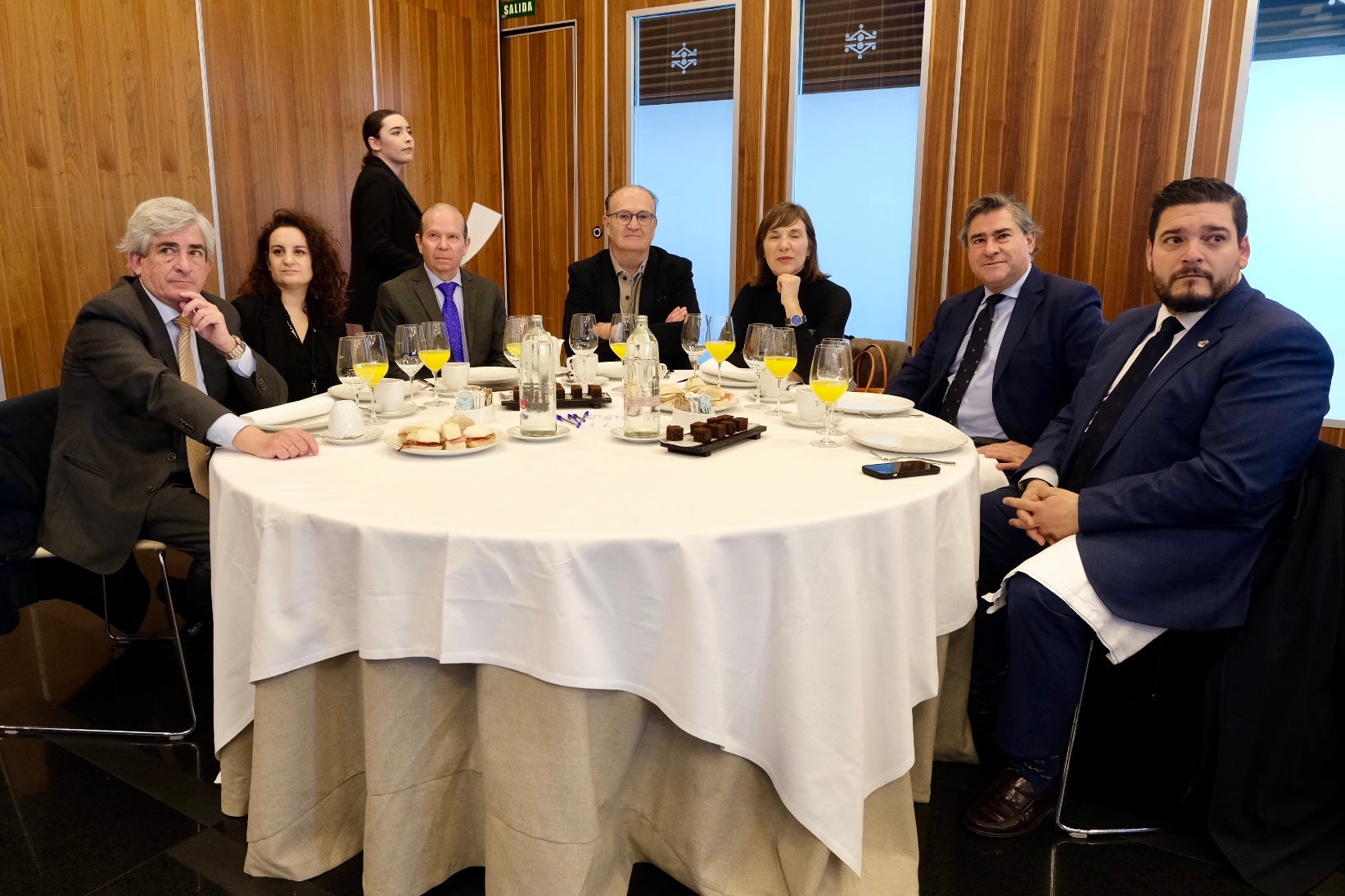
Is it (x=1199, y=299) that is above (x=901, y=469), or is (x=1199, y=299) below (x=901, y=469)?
above

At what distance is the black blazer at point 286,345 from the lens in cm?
317

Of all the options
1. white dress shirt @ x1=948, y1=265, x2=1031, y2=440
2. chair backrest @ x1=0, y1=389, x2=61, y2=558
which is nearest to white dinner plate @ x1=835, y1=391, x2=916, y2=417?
white dress shirt @ x1=948, y1=265, x2=1031, y2=440

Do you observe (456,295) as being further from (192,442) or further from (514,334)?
(192,442)

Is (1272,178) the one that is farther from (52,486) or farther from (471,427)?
(52,486)

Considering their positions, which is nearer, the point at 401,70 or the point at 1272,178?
the point at 1272,178

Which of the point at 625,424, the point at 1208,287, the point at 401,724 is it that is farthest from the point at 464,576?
the point at 1208,287

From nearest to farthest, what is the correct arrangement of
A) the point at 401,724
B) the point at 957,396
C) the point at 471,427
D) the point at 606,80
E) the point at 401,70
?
the point at 401,724, the point at 471,427, the point at 957,396, the point at 401,70, the point at 606,80

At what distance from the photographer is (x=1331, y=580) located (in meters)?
1.67

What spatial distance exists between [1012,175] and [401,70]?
12.4 ft

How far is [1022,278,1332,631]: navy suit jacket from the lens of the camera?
70.2 inches

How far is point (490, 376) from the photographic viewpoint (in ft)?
9.36

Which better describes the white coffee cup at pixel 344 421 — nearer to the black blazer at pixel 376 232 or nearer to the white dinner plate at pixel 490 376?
the white dinner plate at pixel 490 376

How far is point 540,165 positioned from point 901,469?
518 centimetres

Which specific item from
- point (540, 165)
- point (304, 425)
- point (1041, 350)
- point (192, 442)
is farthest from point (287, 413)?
point (540, 165)
